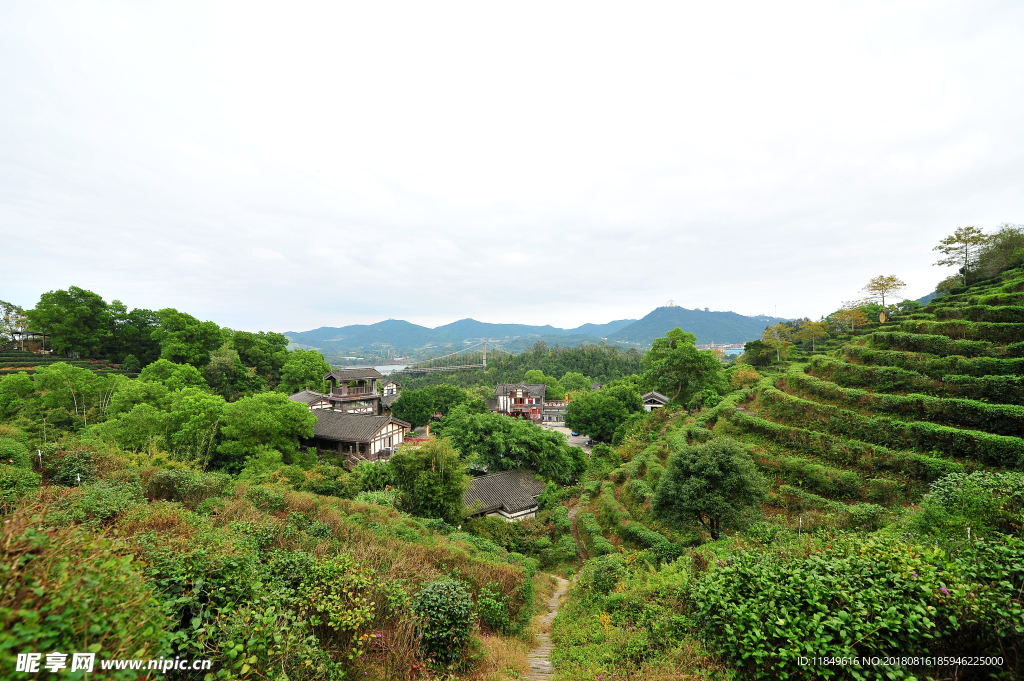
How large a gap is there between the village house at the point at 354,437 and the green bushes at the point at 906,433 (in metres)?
23.3

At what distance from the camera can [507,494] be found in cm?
1916

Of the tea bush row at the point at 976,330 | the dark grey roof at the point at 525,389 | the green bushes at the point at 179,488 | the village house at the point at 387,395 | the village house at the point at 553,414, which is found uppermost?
the tea bush row at the point at 976,330

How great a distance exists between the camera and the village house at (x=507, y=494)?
1812 centimetres

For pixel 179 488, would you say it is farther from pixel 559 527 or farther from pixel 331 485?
pixel 559 527

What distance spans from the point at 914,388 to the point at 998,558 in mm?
16307

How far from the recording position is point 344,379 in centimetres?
3306

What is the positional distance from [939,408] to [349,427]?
29.8 metres

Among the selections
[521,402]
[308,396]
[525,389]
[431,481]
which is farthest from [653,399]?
[308,396]

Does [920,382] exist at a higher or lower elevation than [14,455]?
lower

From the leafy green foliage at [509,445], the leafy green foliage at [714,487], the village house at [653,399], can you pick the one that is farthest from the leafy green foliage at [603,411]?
the leafy green foliage at [714,487]

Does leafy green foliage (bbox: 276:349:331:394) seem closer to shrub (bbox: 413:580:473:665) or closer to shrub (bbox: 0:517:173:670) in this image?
shrub (bbox: 413:580:473:665)

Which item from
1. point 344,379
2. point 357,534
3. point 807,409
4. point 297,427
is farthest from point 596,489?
point 344,379

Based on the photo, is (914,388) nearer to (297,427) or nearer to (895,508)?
Answer: (895,508)

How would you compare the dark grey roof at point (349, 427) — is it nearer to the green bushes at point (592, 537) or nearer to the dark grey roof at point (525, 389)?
the green bushes at point (592, 537)
